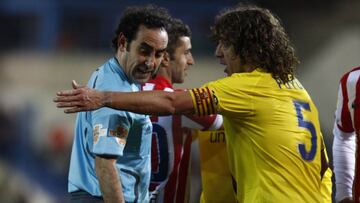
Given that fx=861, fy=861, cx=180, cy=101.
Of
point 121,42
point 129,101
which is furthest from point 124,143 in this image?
point 121,42

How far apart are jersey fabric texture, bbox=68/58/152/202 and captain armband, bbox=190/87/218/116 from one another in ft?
1.28

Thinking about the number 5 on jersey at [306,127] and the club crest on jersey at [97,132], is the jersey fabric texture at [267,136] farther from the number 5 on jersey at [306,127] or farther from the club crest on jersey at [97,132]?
the club crest on jersey at [97,132]

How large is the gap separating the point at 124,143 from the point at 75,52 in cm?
1052

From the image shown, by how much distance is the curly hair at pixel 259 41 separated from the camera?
4.21 m

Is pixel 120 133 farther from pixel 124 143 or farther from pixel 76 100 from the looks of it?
pixel 76 100

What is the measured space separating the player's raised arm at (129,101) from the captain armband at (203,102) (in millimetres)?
23

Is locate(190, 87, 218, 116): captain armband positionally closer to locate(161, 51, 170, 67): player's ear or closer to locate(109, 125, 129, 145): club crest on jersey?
locate(109, 125, 129, 145): club crest on jersey

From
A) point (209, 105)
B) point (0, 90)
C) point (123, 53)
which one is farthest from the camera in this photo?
point (0, 90)

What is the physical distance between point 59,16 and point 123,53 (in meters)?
10.4

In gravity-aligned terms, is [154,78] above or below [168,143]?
above

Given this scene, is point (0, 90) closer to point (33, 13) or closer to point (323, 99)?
point (33, 13)

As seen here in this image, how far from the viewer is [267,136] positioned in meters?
4.07

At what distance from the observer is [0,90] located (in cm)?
1414

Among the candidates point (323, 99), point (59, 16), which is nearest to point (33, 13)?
point (59, 16)
